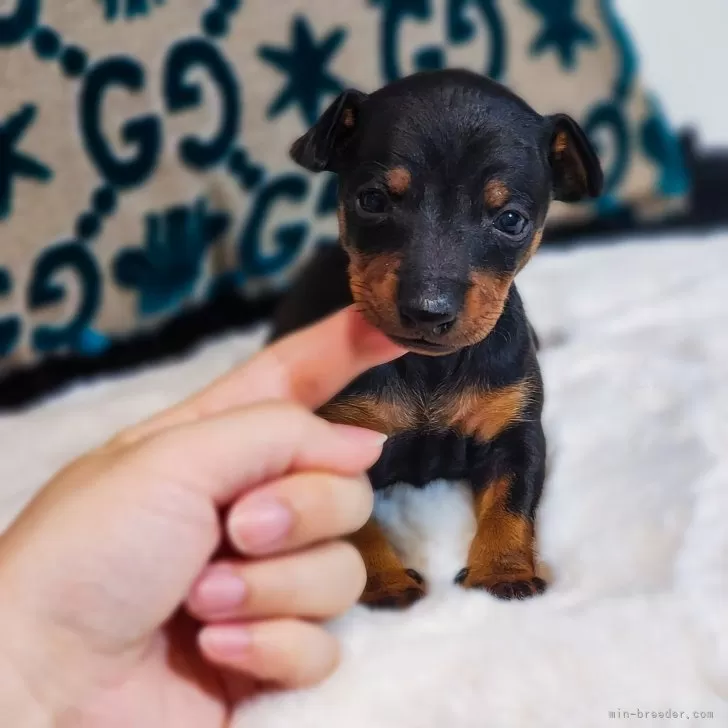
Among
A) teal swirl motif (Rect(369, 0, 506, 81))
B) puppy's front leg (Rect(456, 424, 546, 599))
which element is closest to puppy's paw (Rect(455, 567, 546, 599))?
puppy's front leg (Rect(456, 424, 546, 599))

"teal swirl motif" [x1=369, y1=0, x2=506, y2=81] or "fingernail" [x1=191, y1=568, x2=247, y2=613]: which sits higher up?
"teal swirl motif" [x1=369, y1=0, x2=506, y2=81]

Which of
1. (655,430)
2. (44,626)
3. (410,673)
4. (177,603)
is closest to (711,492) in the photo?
(655,430)

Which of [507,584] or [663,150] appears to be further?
[663,150]

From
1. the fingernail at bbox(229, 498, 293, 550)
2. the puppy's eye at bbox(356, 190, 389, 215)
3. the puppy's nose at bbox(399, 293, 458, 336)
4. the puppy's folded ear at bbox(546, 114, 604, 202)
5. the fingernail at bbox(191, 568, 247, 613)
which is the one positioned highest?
the puppy's folded ear at bbox(546, 114, 604, 202)

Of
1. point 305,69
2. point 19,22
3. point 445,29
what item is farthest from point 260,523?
point 445,29

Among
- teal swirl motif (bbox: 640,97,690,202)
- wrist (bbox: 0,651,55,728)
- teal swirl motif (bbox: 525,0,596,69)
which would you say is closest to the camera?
wrist (bbox: 0,651,55,728)

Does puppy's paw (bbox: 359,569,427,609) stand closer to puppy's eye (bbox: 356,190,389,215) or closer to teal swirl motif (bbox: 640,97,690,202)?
puppy's eye (bbox: 356,190,389,215)

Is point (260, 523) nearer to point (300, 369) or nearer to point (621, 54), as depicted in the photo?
point (300, 369)
